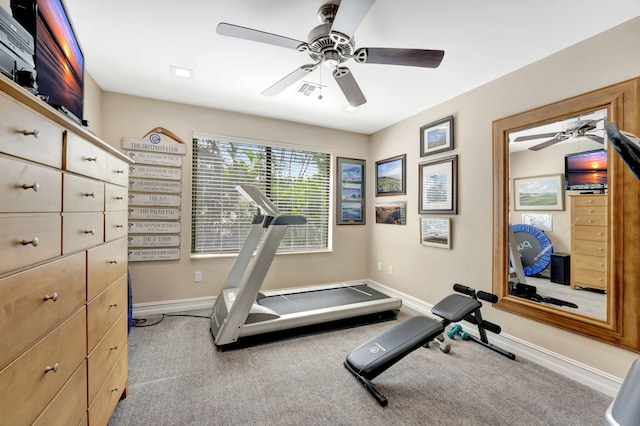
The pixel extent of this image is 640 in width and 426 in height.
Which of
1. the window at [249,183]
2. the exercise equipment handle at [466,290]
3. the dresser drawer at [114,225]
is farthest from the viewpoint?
the window at [249,183]

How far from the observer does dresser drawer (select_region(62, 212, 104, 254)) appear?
41.2 inches

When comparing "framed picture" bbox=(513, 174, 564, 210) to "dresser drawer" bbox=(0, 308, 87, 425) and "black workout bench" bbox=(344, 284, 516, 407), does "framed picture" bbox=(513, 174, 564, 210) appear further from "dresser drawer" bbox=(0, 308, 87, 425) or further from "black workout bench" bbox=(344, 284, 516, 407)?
"dresser drawer" bbox=(0, 308, 87, 425)

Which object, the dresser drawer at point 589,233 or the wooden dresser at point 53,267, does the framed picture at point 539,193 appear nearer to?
the dresser drawer at point 589,233

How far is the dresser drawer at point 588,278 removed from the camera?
1.99 metres

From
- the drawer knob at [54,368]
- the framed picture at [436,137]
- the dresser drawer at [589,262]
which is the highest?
the framed picture at [436,137]

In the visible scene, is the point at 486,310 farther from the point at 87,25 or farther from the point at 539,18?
the point at 87,25

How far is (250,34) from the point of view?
1.63 m

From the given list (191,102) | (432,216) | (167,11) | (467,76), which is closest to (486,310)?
(432,216)

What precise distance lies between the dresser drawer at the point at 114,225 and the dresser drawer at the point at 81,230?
5 centimetres

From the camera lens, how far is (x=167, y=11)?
182cm

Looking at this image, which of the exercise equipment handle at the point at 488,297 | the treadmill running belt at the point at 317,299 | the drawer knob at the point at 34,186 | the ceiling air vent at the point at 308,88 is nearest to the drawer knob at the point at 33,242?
the drawer knob at the point at 34,186

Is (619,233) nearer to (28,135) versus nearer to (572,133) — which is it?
(572,133)

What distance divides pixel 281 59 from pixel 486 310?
10.1ft

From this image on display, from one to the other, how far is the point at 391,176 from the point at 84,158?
351 centimetres
